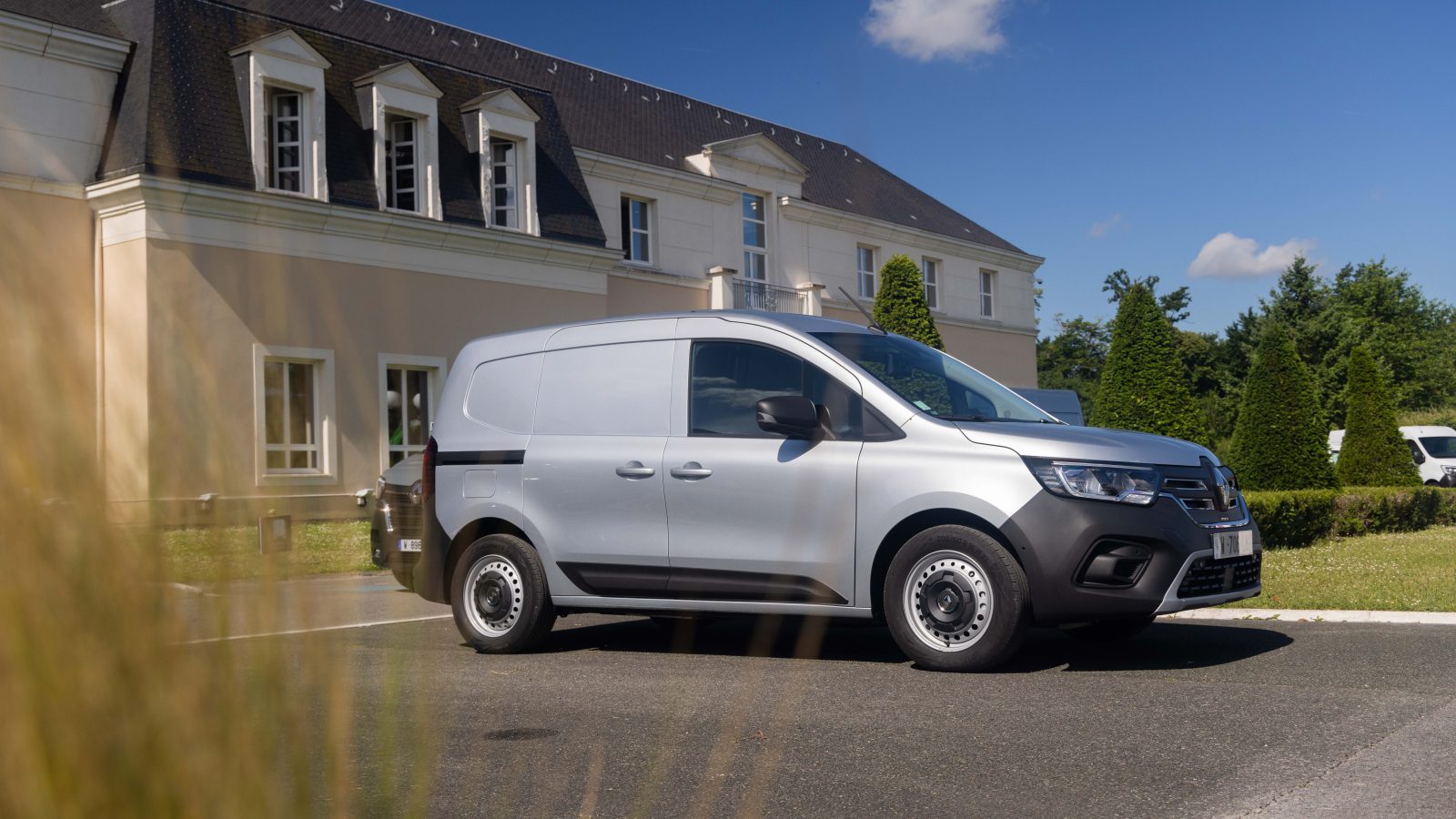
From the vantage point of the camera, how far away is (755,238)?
36.5 meters

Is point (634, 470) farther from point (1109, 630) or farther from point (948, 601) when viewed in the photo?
point (1109, 630)

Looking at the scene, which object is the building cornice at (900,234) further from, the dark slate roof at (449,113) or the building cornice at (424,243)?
the building cornice at (424,243)

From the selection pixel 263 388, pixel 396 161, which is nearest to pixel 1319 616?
pixel 263 388

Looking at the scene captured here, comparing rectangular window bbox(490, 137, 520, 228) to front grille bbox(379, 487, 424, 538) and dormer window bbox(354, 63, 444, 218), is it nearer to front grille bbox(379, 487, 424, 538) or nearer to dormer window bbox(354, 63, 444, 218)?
dormer window bbox(354, 63, 444, 218)

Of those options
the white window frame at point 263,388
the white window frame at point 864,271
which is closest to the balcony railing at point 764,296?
the white window frame at point 864,271

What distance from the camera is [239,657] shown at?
151cm

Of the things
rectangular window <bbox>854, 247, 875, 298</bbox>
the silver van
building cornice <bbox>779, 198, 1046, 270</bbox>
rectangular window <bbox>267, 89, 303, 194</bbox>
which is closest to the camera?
the silver van

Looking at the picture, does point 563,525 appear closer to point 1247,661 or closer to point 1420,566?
point 1247,661

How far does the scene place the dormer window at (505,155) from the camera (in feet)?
88.3

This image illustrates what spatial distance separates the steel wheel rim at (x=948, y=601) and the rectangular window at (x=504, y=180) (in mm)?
21460

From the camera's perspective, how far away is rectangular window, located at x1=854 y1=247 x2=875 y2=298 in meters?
39.7

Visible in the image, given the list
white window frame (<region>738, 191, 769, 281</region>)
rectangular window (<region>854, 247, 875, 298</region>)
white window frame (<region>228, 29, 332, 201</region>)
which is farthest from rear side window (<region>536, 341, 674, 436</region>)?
rectangular window (<region>854, 247, 875, 298</region>)

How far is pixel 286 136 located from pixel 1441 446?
34.3 metres

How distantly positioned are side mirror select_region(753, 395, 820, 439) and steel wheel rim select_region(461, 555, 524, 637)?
84.0 inches
